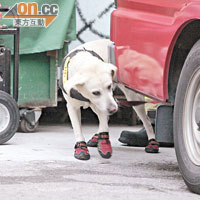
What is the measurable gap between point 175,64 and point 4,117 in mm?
3024

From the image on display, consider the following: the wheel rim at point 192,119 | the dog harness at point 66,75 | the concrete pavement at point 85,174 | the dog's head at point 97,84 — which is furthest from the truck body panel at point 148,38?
the concrete pavement at point 85,174

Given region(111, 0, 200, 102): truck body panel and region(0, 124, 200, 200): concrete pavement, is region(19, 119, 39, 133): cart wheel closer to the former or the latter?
region(0, 124, 200, 200): concrete pavement

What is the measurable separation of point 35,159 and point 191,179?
207cm

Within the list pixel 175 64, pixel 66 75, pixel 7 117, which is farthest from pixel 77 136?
pixel 175 64

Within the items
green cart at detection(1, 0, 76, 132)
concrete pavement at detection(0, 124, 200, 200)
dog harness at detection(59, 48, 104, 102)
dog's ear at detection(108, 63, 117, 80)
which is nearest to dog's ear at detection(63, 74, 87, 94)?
dog harness at detection(59, 48, 104, 102)

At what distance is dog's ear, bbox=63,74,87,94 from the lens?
504 cm

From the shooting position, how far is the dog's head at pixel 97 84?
5.05 metres

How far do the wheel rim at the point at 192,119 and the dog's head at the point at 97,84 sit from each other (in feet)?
4.06

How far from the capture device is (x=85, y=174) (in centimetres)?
457

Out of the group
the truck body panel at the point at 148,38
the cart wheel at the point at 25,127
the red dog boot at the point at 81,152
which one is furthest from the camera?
the cart wheel at the point at 25,127

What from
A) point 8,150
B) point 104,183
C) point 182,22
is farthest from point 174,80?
point 8,150

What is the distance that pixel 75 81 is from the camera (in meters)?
5.06

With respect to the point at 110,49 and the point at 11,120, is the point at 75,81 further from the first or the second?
the point at 11,120

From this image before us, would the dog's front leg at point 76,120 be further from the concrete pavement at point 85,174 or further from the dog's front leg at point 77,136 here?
the concrete pavement at point 85,174
